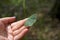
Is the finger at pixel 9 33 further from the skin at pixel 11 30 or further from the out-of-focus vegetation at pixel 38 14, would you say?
the out-of-focus vegetation at pixel 38 14

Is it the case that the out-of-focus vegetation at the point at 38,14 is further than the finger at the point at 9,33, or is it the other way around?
the out-of-focus vegetation at the point at 38,14

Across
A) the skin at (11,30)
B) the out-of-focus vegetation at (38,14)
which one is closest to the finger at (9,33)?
the skin at (11,30)

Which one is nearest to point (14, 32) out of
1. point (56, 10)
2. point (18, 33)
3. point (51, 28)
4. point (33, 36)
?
point (18, 33)

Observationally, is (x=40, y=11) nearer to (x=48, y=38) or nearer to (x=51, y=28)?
(x=51, y=28)

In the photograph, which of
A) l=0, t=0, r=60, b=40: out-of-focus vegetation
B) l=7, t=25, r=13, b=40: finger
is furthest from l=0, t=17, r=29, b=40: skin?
l=0, t=0, r=60, b=40: out-of-focus vegetation

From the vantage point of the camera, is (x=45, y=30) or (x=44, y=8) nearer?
(x=45, y=30)

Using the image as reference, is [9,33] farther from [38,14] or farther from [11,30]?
[38,14]

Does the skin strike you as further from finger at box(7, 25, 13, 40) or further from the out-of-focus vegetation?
the out-of-focus vegetation

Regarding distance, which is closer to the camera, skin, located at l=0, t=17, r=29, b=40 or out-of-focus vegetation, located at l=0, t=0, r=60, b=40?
skin, located at l=0, t=17, r=29, b=40
